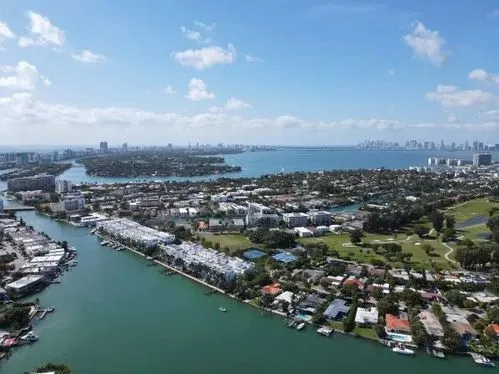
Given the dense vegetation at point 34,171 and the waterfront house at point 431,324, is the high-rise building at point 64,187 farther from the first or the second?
the waterfront house at point 431,324

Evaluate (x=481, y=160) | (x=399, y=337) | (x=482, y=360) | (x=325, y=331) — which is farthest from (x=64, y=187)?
(x=481, y=160)

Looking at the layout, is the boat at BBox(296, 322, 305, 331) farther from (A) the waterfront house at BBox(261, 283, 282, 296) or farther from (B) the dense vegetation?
(B) the dense vegetation

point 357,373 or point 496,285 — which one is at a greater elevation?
point 496,285

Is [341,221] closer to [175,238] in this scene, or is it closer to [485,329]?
[175,238]

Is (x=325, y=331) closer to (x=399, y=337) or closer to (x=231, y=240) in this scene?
(x=399, y=337)

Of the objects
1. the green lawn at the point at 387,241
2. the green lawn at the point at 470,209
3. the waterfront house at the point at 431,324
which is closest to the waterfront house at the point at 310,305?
the waterfront house at the point at 431,324

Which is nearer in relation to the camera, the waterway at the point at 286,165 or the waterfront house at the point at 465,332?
the waterfront house at the point at 465,332

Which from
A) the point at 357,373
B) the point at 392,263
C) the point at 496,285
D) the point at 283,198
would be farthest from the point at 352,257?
the point at 283,198
